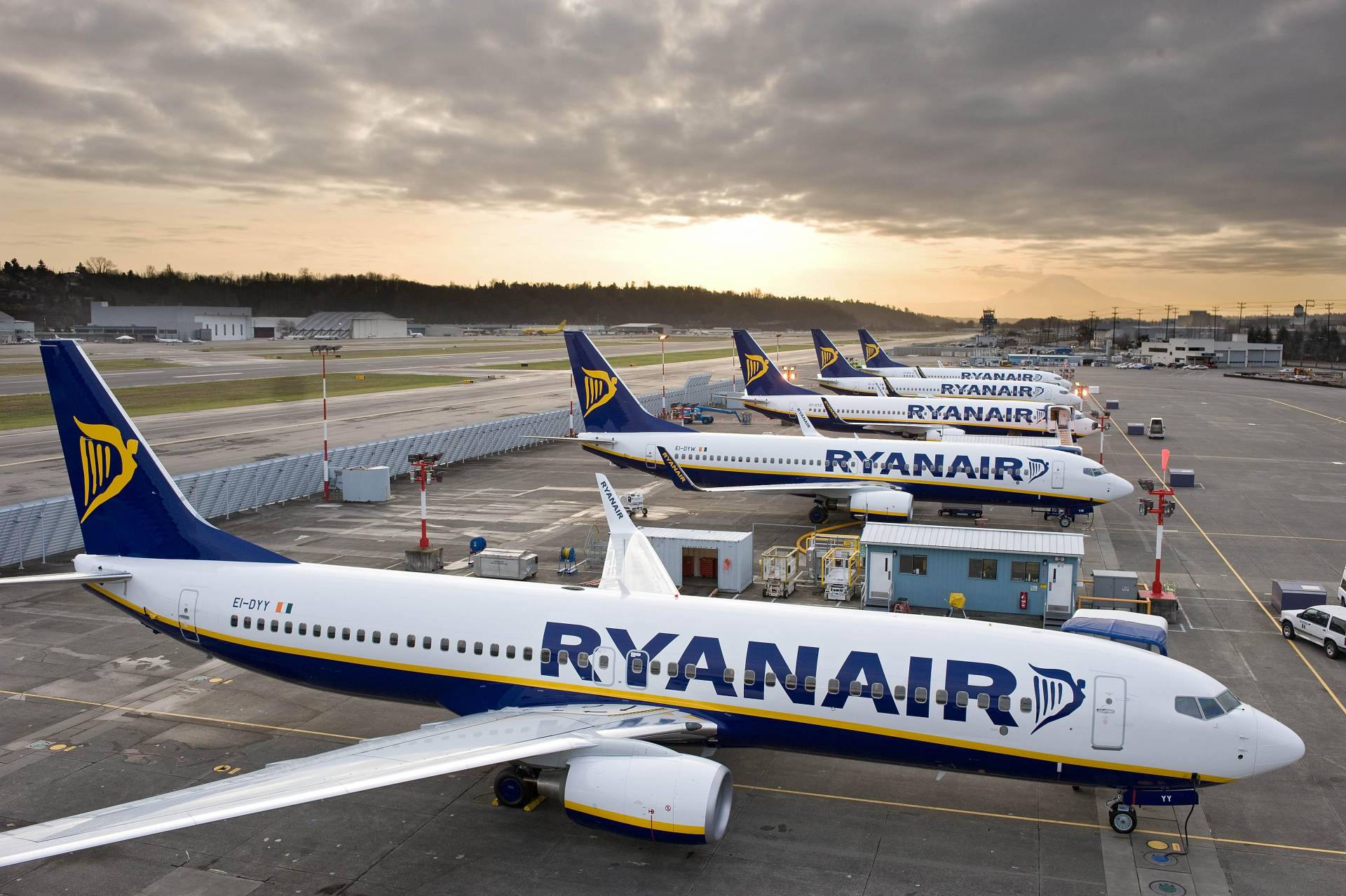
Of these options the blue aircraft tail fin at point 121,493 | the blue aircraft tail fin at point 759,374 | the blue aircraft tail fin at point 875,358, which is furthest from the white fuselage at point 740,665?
the blue aircraft tail fin at point 875,358

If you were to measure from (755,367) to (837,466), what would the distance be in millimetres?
35378

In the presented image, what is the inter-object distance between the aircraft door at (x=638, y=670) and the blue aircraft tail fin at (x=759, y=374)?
64042 millimetres

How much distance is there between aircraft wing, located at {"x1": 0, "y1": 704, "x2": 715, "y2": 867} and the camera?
1312 cm

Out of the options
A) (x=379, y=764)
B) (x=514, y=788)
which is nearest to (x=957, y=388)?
(x=514, y=788)

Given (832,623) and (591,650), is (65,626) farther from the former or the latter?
(832,623)

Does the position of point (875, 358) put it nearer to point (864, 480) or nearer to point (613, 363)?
point (613, 363)

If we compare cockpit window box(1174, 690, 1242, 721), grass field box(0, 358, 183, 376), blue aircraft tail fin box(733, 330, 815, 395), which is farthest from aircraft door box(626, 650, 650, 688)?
grass field box(0, 358, 183, 376)

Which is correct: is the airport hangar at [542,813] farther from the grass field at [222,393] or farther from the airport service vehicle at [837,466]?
the grass field at [222,393]

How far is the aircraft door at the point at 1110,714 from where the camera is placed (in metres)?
17.6

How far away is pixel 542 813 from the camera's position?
1992cm

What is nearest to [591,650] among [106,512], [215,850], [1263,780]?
[215,850]

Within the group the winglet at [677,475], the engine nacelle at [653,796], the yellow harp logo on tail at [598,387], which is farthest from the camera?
the yellow harp logo on tail at [598,387]

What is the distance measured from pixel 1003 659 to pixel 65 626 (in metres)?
30.3

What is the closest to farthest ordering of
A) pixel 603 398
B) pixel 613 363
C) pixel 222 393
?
pixel 603 398
pixel 222 393
pixel 613 363
